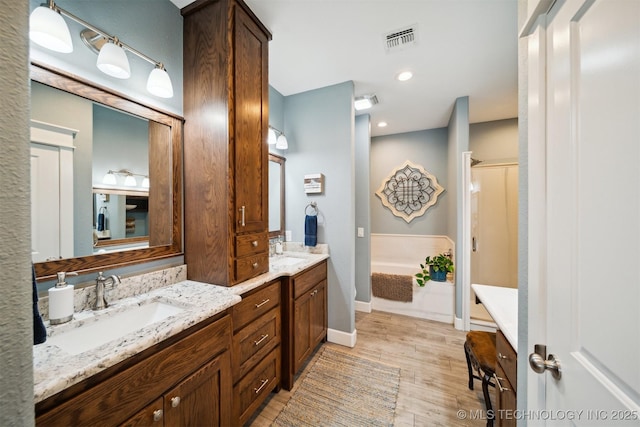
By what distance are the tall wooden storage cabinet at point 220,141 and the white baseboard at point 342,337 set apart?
130 centimetres

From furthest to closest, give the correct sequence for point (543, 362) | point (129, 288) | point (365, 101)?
A: point (365, 101) < point (129, 288) < point (543, 362)

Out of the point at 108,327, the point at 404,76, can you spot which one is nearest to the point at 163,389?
the point at 108,327

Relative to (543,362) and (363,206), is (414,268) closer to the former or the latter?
(363,206)

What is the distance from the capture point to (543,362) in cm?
75

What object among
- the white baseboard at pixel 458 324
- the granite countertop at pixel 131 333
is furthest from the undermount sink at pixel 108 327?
the white baseboard at pixel 458 324

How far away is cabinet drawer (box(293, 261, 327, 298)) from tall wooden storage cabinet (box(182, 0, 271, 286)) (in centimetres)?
38

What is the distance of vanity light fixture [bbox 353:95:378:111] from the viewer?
2.69 m

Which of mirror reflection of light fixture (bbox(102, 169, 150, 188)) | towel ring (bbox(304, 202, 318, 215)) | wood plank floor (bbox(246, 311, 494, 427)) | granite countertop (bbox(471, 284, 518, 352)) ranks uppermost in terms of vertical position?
mirror reflection of light fixture (bbox(102, 169, 150, 188))

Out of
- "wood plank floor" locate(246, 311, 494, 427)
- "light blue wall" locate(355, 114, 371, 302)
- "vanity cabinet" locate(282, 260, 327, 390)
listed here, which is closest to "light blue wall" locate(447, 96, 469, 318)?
"wood plank floor" locate(246, 311, 494, 427)

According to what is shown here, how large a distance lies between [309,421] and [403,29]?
9.05 ft

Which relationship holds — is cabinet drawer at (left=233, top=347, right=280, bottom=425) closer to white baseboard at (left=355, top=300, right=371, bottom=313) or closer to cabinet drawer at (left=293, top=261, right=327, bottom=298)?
cabinet drawer at (left=293, top=261, right=327, bottom=298)

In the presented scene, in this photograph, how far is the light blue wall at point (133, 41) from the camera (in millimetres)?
1098

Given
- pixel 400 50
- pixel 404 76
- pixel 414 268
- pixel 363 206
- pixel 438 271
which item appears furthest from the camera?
pixel 414 268

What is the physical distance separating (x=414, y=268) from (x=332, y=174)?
2322 mm
